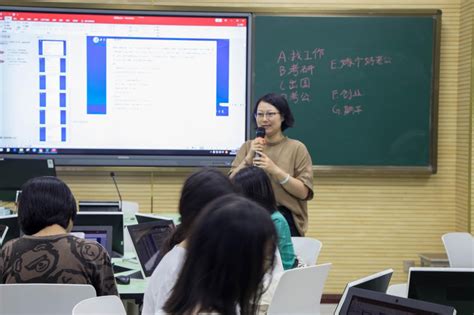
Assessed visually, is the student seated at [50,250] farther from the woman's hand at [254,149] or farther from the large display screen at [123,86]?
the large display screen at [123,86]

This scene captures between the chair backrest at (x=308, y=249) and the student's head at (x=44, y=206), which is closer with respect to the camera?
the student's head at (x=44, y=206)

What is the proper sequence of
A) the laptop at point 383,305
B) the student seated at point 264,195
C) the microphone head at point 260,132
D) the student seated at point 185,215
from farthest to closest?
the microphone head at point 260,132 < the student seated at point 264,195 < the student seated at point 185,215 < the laptop at point 383,305

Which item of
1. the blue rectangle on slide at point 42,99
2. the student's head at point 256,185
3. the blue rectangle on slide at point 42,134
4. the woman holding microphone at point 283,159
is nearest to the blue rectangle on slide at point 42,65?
the blue rectangle on slide at point 42,99

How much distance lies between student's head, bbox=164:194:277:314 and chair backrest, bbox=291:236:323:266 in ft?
8.49

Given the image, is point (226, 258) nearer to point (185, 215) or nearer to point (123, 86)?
point (185, 215)

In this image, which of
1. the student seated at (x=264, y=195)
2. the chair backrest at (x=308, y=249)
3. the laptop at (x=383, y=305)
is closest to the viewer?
the laptop at (x=383, y=305)

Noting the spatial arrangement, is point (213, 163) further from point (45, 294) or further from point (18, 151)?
point (45, 294)

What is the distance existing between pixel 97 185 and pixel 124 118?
0.62m

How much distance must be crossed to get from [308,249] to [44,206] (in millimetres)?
1746

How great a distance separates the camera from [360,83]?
5828mm

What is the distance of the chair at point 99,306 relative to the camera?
2299mm

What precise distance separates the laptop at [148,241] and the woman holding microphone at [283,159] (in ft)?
3.23

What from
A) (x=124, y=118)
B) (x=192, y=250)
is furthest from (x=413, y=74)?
(x=192, y=250)

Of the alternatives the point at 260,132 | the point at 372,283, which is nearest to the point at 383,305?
the point at 372,283
